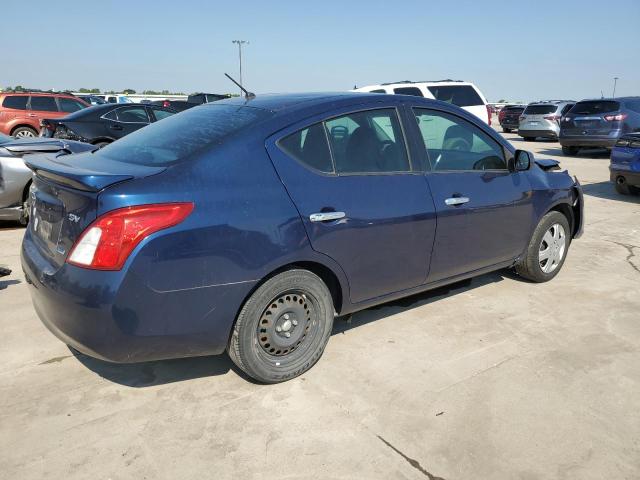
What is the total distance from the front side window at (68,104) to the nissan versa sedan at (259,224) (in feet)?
47.9

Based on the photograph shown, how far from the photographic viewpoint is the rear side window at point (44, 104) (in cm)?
1556

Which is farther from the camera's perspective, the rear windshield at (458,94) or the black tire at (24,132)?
the black tire at (24,132)

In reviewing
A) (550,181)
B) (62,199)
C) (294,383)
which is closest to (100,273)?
(62,199)

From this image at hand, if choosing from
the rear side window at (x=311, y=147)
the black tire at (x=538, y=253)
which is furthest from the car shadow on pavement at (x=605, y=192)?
the rear side window at (x=311, y=147)

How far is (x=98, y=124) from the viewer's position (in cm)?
1047

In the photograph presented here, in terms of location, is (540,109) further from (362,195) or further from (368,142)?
(362,195)

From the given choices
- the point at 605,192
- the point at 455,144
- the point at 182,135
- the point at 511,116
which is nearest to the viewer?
the point at 182,135

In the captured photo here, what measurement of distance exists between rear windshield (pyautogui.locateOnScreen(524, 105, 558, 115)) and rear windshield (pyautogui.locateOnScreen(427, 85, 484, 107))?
24.5 feet

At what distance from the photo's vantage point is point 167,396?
2.86 metres

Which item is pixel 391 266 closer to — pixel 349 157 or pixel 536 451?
pixel 349 157

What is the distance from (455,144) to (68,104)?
15562 millimetres

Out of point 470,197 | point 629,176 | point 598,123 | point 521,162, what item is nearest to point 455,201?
point 470,197

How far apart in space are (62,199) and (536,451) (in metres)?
2.63

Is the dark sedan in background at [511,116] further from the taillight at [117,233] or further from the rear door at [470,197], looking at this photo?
the taillight at [117,233]
